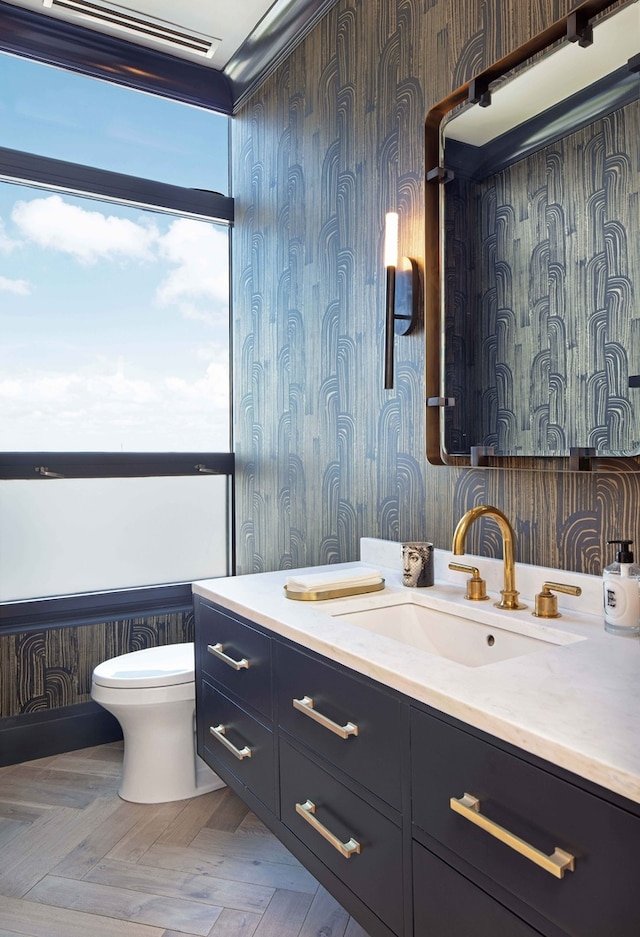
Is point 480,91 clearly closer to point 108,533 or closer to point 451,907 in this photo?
point 451,907

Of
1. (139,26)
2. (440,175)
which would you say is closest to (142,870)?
(440,175)

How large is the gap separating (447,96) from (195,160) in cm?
157

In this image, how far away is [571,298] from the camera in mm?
1435

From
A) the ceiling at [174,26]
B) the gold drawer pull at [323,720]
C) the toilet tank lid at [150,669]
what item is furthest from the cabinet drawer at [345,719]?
the ceiling at [174,26]

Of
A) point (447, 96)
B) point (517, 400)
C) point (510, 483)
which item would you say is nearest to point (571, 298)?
point (517, 400)

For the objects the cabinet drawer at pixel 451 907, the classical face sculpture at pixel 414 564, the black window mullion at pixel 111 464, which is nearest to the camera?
the cabinet drawer at pixel 451 907

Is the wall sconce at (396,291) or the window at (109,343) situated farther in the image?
the window at (109,343)

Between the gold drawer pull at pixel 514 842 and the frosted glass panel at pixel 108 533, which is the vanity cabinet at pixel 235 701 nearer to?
the gold drawer pull at pixel 514 842

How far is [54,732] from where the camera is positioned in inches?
102

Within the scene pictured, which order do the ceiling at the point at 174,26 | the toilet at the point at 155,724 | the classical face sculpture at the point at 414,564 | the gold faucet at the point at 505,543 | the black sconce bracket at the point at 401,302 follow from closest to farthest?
the gold faucet at the point at 505,543, the classical face sculpture at the point at 414,564, the black sconce bracket at the point at 401,302, the toilet at the point at 155,724, the ceiling at the point at 174,26

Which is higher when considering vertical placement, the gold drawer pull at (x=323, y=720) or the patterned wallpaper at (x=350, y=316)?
the patterned wallpaper at (x=350, y=316)

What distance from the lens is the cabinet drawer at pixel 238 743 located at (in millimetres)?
1516

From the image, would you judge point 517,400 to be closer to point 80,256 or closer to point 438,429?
point 438,429

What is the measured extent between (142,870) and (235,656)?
29.0 inches
